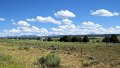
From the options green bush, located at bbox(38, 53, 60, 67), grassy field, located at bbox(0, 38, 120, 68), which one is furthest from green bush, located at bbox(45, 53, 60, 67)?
grassy field, located at bbox(0, 38, 120, 68)

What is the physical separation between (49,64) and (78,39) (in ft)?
315

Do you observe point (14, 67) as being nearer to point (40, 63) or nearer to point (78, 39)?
point (40, 63)

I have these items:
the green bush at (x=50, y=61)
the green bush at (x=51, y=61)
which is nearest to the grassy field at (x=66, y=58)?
the green bush at (x=50, y=61)

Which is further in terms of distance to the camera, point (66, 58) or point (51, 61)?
point (66, 58)

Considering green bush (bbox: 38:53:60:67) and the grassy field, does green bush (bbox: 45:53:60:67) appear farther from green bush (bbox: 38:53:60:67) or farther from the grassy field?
the grassy field

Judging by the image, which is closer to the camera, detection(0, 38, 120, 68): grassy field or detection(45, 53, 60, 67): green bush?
detection(45, 53, 60, 67): green bush

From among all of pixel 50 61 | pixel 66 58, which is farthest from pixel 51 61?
pixel 66 58

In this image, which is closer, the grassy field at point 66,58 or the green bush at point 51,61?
the green bush at point 51,61

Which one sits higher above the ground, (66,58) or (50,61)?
(50,61)

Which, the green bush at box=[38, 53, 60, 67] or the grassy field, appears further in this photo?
the grassy field

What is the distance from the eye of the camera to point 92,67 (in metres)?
25.5

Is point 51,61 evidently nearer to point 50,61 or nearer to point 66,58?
point 50,61

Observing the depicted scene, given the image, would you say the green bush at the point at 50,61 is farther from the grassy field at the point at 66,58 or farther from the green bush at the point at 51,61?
the grassy field at the point at 66,58

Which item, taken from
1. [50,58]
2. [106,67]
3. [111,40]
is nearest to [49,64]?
[50,58]
